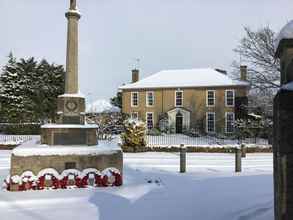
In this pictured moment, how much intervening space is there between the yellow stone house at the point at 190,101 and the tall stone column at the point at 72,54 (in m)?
28.4

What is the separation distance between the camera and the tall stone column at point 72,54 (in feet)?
41.9

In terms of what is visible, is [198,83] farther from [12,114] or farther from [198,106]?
[12,114]

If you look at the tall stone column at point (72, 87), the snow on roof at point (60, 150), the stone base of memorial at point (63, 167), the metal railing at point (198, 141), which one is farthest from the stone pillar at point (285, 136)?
the metal railing at point (198, 141)

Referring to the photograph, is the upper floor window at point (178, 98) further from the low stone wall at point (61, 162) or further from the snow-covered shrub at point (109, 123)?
the low stone wall at point (61, 162)

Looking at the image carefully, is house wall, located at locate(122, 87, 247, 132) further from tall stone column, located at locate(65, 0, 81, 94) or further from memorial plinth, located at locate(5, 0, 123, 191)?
memorial plinth, located at locate(5, 0, 123, 191)

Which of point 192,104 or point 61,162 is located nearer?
point 61,162

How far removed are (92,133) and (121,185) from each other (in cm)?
232

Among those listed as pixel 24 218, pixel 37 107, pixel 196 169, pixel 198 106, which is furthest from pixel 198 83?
pixel 24 218

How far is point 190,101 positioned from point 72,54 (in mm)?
30253

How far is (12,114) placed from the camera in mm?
43500

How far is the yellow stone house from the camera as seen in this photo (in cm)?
4050

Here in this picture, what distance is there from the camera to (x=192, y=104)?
4203cm

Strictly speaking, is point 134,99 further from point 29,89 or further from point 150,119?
point 29,89

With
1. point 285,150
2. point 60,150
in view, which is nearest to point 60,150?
point 60,150
